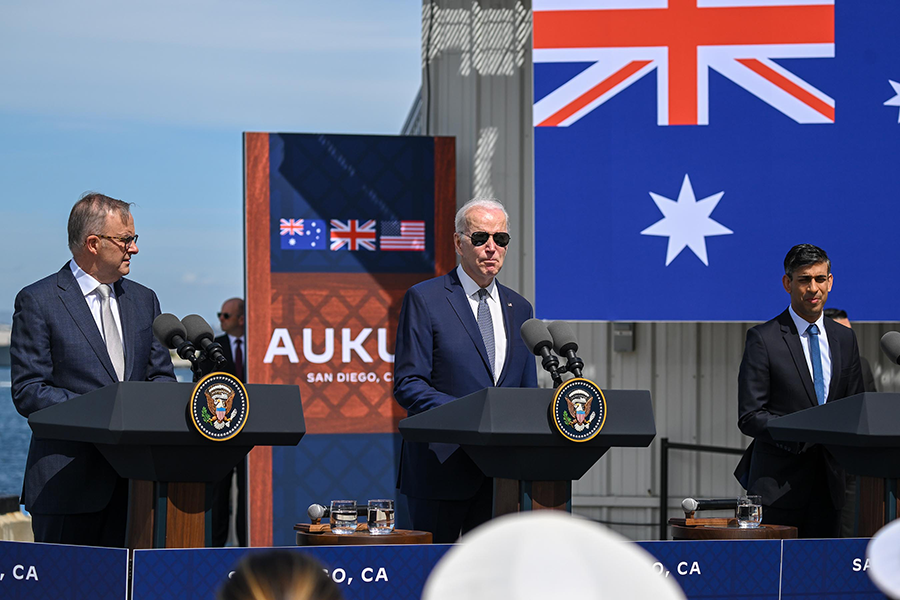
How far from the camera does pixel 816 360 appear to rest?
133 inches

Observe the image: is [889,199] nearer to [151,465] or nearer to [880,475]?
[880,475]

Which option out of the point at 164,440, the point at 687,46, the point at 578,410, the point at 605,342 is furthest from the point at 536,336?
the point at 605,342

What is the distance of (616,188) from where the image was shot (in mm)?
5125

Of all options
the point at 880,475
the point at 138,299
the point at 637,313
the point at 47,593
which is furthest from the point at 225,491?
the point at 880,475

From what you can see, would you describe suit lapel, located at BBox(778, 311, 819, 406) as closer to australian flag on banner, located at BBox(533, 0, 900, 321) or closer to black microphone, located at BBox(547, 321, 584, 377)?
black microphone, located at BBox(547, 321, 584, 377)

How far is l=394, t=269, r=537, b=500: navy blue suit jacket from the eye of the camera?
2.91 metres

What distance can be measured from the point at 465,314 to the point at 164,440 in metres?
1.04

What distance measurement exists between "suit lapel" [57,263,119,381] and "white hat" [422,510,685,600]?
7.50ft

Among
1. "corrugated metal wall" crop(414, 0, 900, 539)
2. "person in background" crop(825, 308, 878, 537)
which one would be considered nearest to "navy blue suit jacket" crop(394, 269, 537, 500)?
"person in background" crop(825, 308, 878, 537)

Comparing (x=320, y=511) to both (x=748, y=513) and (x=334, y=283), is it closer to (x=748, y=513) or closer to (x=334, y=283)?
(x=748, y=513)

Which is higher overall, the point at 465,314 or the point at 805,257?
the point at 805,257

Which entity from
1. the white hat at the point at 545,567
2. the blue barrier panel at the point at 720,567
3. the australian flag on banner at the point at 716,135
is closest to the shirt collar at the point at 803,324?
the blue barrier panel at the point at 720,567

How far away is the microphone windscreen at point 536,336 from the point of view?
243 centimetres

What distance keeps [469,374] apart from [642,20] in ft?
9.31
